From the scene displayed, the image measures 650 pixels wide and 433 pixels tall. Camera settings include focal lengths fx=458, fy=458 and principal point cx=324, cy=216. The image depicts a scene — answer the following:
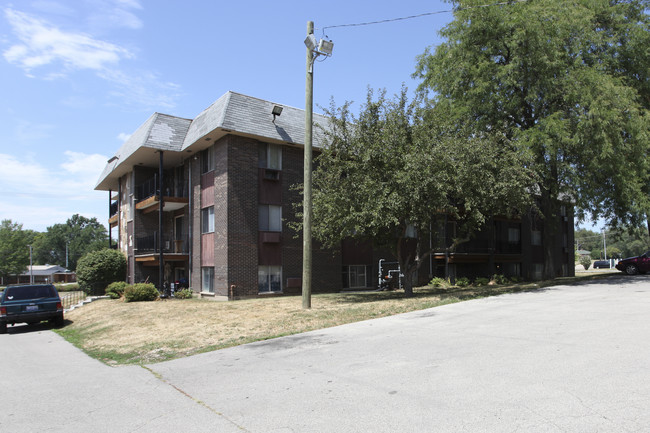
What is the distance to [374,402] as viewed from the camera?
5.39 metres

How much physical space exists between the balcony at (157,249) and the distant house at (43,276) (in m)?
63.5

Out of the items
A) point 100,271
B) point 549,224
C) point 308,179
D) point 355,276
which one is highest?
point 308,179

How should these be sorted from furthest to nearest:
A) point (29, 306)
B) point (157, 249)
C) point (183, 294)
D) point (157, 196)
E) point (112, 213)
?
point (112, 213) < point (157, 249) < point (157, 196) < point (183, 294) < point (29, 306)

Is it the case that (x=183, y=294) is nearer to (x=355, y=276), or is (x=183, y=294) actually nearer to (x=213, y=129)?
(x=213, y=129)

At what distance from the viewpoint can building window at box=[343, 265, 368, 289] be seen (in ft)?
84.3

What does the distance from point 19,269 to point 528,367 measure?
83228 mm

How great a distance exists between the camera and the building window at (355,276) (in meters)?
25.7

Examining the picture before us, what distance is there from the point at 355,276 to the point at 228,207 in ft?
28.5

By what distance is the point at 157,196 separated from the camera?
24.9 m

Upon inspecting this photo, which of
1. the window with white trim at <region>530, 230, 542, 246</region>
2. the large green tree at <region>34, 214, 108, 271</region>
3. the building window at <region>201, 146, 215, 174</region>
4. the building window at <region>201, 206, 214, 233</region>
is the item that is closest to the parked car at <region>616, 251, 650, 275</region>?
the window with white trim at <region>530, 230, 542, 246</region>

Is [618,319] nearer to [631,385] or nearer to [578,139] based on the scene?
[631,385]

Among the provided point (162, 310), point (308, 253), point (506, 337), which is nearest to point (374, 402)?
point (506, 337)

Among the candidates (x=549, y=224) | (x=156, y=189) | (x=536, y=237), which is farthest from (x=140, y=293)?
(x=536, y=237)

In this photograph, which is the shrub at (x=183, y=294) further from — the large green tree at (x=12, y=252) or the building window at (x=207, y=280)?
the large green tree at (x=12, y=252)
